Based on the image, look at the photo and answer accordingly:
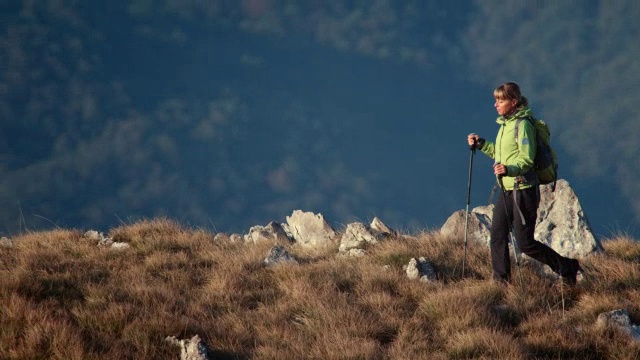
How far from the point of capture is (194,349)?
5465 millimetres

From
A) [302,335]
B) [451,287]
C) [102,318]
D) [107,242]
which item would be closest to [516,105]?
[451,287]

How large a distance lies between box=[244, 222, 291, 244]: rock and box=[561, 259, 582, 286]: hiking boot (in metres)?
5.30

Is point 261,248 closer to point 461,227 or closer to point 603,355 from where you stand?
point 461,227

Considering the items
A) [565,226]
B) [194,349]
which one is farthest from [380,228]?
[194,349]

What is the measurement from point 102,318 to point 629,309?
Result: 6.00 m

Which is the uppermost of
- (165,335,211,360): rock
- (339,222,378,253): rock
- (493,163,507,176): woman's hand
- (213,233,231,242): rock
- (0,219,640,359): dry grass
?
(213,233,231,242): rock

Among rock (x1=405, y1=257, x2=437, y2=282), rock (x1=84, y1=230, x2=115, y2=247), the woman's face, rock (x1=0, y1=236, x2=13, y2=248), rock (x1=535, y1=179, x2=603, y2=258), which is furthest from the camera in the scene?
rock (x1=84, y1=230, x2=115, y2=247)

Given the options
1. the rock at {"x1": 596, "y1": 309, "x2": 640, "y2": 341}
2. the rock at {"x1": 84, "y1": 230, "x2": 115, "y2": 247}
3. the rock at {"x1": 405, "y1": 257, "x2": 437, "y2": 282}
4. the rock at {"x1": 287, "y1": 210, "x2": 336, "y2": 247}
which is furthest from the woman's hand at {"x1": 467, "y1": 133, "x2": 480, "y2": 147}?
the rock at {"x1": 84, "y1": 230, "x2": 115, "y2": 247}

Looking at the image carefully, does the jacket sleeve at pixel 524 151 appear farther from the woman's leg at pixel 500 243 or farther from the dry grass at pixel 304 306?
the dry grass at pixel 304 306

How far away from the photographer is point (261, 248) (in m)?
10.1

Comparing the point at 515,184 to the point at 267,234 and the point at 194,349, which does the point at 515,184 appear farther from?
the point at 267,234

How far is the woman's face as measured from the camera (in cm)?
732

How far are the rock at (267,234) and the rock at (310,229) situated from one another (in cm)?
30

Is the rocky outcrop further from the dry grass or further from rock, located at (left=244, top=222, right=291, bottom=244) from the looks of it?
rock, located at (left=244, top=222, right=291, bottom=244)
